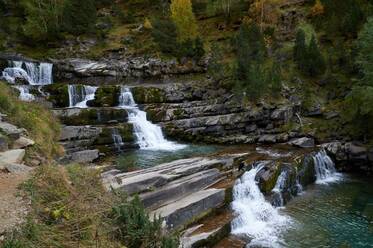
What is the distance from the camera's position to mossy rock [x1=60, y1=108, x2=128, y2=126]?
92.0 feet

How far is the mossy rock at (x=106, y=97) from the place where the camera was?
31.5 m

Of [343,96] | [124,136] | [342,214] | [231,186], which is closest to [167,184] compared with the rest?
[231,186]

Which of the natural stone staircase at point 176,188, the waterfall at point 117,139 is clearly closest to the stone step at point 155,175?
the natural stone staircase at point 176,188

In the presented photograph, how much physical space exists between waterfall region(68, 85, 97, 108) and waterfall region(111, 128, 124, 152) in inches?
230

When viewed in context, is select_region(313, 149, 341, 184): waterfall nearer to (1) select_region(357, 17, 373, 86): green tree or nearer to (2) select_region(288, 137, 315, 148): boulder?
(2) select_region(288, 137, 315, 148): boulder

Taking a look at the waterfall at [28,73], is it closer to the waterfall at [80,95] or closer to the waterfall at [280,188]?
the waterfall at [80,95]

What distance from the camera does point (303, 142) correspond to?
26859mm

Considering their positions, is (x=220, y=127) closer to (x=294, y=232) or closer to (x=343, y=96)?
(x=343, y=96)

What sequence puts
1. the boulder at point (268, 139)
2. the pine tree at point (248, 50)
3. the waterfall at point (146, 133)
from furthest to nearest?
the pine tree at point (248, 50), the boulder at point (268, 139), the waterfall at point (146, 133)

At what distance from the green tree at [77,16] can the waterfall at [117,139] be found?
22.8 meters

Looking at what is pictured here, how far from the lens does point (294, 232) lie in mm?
15484

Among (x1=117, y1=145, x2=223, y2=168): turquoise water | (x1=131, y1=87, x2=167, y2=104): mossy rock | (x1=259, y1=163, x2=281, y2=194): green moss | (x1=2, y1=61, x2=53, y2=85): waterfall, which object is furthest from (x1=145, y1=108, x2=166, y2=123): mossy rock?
(x1=2, y1=61, x2=53, y2=85): waterfall

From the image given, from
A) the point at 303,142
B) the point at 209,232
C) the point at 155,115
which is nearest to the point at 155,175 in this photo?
the point at 209,232

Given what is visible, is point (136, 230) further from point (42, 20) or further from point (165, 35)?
point (42, 20)
